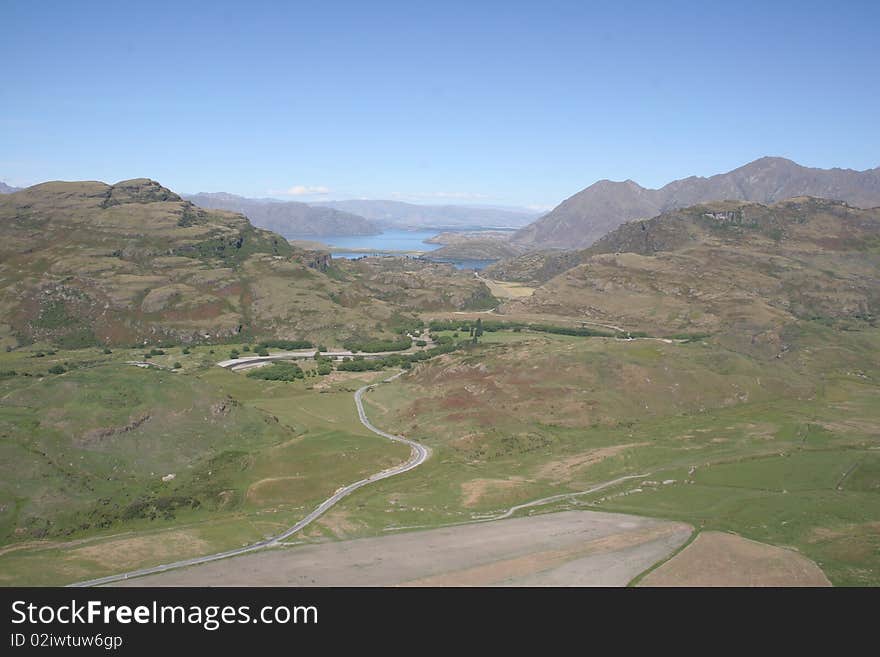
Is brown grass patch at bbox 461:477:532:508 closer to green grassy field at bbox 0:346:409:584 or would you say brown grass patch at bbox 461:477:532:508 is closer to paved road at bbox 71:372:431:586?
paved road at bbox 71:372:431:586

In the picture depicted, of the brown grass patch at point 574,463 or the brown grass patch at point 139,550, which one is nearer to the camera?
the brown grass patch at point 139,550

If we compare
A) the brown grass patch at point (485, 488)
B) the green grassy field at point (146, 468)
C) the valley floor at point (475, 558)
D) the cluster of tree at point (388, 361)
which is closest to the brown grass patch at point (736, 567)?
the valley floor at point (475, 558)

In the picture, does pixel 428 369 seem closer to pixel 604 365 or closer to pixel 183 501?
pixel 604 365

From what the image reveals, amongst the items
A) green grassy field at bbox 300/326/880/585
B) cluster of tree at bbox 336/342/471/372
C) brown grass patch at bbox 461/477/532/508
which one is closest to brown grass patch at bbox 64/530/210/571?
green grassy field at bbox 300/326/880/585

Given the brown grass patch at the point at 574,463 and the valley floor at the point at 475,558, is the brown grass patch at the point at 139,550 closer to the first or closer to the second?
the valley floor at the point at 475,558

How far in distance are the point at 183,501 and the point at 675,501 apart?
58.4 meters

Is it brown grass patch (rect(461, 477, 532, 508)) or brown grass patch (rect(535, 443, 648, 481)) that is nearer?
brown grass patch (rect(461, 477, 532, 508))

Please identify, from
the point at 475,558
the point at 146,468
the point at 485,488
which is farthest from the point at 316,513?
the point at 146,468

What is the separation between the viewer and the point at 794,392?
134875 mm

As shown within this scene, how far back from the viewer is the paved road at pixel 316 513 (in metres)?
56.2

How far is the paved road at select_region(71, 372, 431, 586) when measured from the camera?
56.2 metres

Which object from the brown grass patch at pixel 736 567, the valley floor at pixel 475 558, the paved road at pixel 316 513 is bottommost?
the paved road at pixel 316 513

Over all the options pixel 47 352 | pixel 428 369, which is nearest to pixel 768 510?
pixel 428 369

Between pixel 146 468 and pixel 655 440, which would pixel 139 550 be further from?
pixel 655 440
